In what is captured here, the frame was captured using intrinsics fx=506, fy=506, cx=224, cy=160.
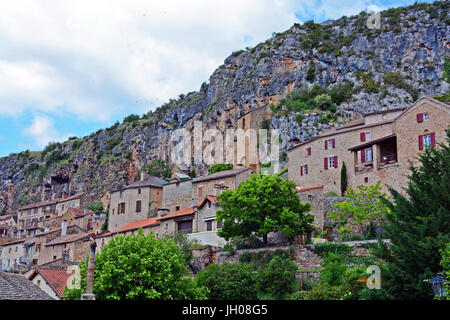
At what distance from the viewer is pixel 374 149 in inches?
1959

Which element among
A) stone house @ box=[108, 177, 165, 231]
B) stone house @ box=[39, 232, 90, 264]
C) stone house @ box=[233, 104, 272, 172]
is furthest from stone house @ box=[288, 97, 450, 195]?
stone house @ box=[39, 232, 90, 264]

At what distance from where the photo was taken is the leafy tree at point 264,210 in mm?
41094

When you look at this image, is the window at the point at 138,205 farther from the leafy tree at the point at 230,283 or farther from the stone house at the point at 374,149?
the leafy tree at the point at 230,283

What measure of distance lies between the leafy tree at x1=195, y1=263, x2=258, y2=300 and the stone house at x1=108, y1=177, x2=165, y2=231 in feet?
110

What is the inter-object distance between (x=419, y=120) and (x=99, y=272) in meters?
32.1

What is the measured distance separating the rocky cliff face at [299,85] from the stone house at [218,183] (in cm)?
1590

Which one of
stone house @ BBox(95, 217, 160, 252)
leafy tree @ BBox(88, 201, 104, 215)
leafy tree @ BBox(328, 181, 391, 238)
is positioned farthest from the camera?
leafy tree @ BBox(88, 201, 104, 215)

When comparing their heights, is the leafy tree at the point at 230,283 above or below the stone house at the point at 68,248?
below

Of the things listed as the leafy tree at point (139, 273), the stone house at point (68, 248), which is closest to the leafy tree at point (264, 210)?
the leafy tree at point (139, 273)

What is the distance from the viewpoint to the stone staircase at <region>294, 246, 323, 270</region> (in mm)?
37688

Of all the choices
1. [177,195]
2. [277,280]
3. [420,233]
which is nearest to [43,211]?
[177,195]

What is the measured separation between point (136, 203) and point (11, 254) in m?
25.0

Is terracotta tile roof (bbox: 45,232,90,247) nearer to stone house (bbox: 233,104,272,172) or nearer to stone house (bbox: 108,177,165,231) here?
stone house (bbox: 108,177,165,231)
